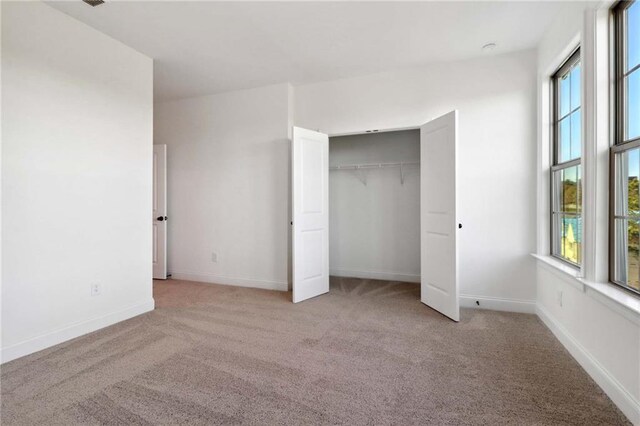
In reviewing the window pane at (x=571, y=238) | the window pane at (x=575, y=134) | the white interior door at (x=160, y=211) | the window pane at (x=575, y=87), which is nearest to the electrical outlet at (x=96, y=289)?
the white interior door at (x=160, y=211)

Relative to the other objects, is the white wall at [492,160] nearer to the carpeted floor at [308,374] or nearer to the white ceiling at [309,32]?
the white ceiling at [309,32]

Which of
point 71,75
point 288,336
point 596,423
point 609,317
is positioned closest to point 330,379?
point 288,336

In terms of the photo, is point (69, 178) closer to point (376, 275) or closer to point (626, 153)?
point (376, 275)

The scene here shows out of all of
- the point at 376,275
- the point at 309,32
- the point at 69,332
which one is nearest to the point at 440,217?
the point at 376,275

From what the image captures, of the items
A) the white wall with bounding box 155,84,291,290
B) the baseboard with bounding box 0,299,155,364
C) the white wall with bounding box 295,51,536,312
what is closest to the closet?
the white wall with bounding box 295,51,536,312

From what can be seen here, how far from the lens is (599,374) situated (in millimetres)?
1862

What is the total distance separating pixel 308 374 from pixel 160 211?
3.72 metres

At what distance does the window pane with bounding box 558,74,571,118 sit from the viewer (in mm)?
2662

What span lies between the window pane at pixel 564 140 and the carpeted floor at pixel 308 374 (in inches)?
61.9

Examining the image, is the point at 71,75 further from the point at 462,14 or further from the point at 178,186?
the point at 462,14

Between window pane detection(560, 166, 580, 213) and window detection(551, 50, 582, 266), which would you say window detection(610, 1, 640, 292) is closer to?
window detection(551, 50, 582, 266)

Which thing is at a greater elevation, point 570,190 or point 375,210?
point 570,190

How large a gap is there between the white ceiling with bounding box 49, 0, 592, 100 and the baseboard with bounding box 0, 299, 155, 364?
264 centimetres

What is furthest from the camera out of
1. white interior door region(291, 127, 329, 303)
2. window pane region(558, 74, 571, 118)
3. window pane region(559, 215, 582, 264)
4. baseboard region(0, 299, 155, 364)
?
white interior door region(291, 127, 329, 303)
